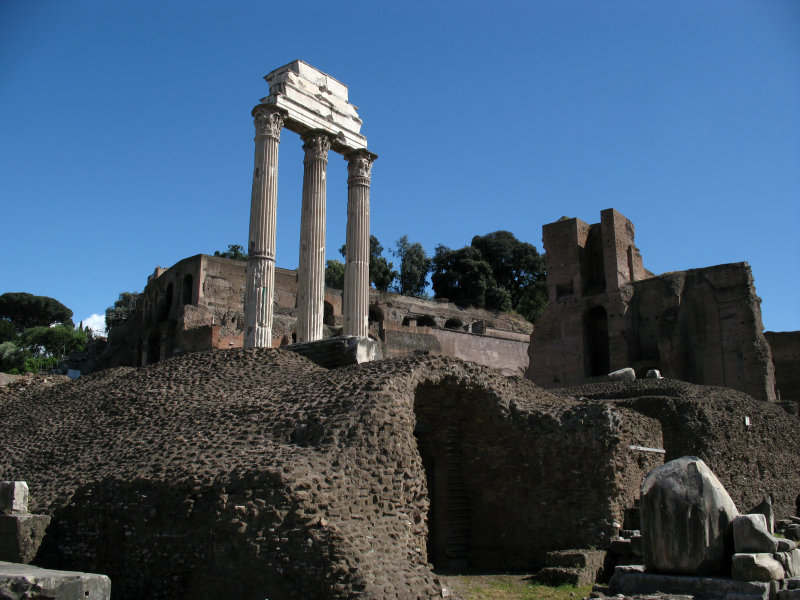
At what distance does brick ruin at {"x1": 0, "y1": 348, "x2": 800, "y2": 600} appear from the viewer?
23.3 feet

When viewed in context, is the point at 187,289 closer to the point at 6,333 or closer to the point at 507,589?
the point at 6,333

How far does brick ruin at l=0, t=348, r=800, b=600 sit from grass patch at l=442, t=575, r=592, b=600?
3.32 feet

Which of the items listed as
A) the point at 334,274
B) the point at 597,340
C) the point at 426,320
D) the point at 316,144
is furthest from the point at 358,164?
the point at 334,274

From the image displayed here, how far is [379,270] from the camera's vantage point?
188 feet

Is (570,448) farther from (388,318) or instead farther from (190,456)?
(388,318)

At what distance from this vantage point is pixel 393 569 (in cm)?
708

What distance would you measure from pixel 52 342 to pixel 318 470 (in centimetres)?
5746

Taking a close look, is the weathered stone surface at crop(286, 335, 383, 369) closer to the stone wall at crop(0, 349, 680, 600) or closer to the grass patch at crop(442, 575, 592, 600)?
the stone wall at crop(0, 349, 680, 600)

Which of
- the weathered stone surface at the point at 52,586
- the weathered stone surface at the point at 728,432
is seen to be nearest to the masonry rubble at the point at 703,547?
the weathered stone surface at the point at 52,586

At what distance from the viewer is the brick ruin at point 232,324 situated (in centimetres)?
3466

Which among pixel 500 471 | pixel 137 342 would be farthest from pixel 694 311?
pixel 137 342

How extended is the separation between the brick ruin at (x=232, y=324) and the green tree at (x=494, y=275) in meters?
8.52

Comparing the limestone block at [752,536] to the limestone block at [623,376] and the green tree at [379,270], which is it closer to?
the limestone block at [623,376]

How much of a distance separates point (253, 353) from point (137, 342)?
30543 millimetres
